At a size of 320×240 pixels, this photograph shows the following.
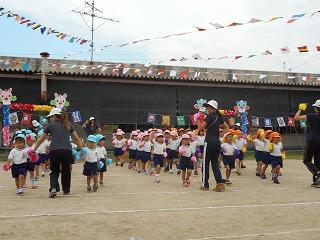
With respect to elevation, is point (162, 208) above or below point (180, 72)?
below

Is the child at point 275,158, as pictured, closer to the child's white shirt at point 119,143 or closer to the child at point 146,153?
the child at point 146,153

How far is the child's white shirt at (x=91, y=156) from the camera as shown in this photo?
944cm

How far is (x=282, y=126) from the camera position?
82.5ft

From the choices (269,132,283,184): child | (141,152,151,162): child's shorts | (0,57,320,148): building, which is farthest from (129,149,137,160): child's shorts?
(0,57,320,148): building

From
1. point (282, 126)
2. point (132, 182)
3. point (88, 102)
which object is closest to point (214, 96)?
point (282, 126)

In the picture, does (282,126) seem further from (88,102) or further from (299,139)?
(88,102)

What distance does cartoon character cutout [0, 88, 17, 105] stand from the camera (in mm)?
18781

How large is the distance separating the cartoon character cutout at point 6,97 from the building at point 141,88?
2.53 feet

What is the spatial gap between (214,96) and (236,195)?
1463 centimetres

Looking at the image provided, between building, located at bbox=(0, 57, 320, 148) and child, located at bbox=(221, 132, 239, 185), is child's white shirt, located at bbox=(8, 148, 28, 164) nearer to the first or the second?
child, located at bbox=(221, 132, 239, 185)

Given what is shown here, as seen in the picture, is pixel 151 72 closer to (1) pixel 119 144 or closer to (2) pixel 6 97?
(2) pixel 6 97

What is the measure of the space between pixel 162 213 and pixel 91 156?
3075 millimetres

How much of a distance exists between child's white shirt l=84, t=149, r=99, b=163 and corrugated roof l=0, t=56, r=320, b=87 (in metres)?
11.2

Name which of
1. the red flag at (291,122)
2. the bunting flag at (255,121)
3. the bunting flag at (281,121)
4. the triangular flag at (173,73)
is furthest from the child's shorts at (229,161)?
the red flag at (291,122)
